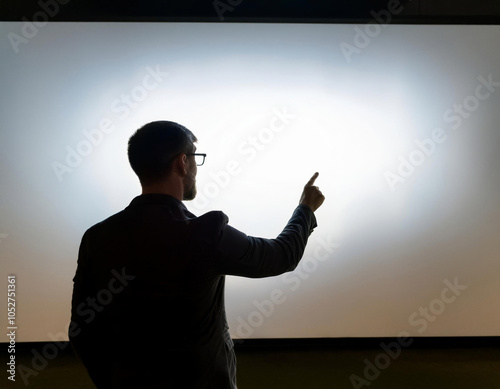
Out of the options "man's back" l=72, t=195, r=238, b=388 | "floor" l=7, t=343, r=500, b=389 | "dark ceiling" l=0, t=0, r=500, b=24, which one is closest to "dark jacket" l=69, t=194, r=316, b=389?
"man's back" l=72, t=195, r=238, b=388

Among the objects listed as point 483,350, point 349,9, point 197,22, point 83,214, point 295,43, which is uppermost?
point 349,9

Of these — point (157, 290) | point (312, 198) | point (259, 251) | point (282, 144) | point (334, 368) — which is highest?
point (282, 144)

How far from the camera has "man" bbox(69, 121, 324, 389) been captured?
841 mm

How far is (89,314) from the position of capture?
94 cm

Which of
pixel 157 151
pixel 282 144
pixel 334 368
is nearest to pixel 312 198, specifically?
pixel 157 151

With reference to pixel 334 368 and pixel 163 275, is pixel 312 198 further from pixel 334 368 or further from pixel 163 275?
pixel 334 368

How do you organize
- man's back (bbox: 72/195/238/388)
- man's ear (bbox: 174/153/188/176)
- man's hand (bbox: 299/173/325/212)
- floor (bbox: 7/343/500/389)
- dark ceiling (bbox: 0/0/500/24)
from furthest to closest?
1. dark ceiling (bbox: 0/0/500/24)
2. floor (bbox: 7/343/500/389)
3. man's hand (bbox: 299/173/325/212)
4. man's ear (bbox: 174/153/188/176)
5. man's back (bbox: 72/195/238/388)

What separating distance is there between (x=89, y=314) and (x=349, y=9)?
7.01 feet

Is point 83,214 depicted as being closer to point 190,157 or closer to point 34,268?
point 34,268

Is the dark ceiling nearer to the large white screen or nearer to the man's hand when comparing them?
the large white screen

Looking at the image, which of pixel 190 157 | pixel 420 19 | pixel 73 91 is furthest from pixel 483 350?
pixel 73 91

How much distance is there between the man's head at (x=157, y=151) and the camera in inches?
36.2

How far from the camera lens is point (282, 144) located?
239cm

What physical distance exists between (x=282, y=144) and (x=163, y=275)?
5.46 ft
